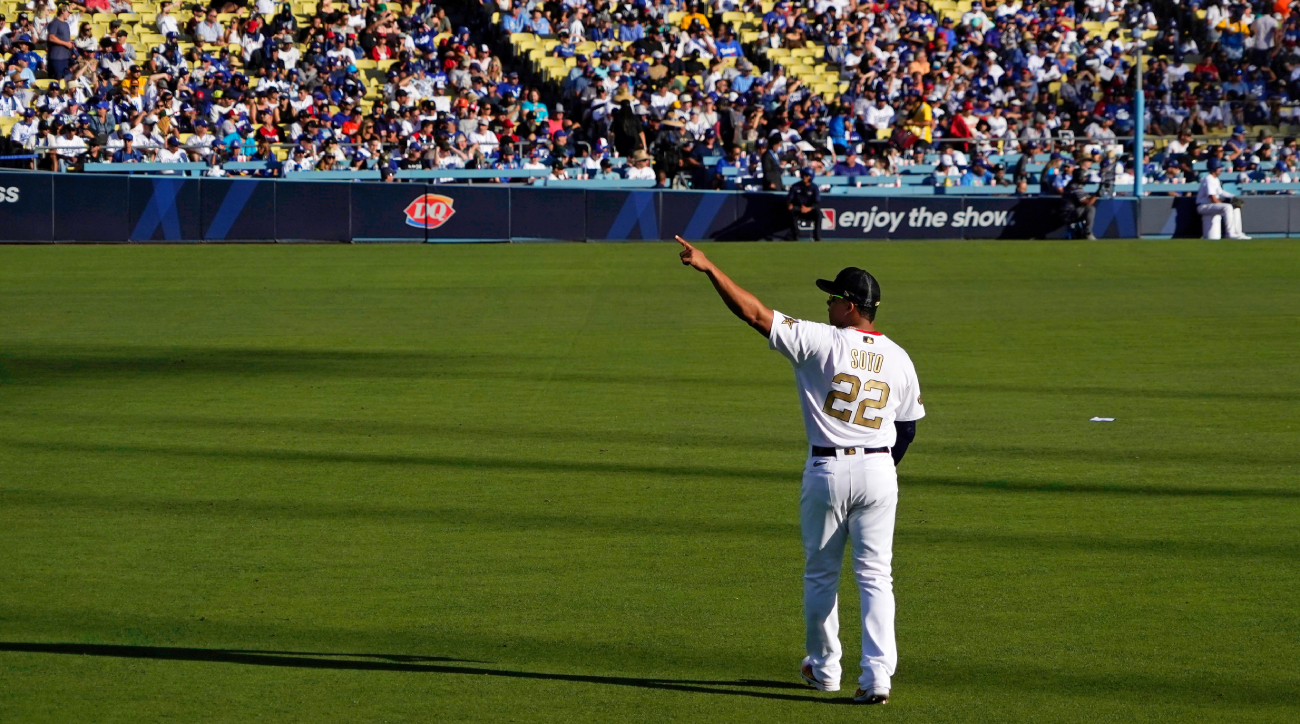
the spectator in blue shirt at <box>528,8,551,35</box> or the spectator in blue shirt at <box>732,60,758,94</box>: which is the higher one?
the spectator in blue shirt at <box>528,8,551,35</box>

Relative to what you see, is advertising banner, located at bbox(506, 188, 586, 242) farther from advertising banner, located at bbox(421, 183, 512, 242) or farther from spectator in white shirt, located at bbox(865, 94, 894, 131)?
spectator in white shirt, located at bbox(865, 94, 894, 131)

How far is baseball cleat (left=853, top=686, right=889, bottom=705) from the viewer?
5.93 m

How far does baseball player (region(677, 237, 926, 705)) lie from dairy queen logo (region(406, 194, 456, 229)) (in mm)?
23382

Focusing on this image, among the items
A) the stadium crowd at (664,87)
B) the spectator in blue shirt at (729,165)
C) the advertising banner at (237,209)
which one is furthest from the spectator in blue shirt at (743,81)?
the advertising banner at (237,209)

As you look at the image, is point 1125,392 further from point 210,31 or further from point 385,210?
point 210,31

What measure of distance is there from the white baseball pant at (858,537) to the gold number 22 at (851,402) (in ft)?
0.42

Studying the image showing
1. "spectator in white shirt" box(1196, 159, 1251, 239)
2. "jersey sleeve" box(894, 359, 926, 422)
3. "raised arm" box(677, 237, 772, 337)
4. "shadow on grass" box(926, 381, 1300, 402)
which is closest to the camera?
"raised arm" box(677, 237, 772, 337)

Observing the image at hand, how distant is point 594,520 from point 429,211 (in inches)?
807

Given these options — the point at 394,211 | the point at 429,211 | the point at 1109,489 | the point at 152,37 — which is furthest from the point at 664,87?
the point at 1109,489

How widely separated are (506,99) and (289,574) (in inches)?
1087

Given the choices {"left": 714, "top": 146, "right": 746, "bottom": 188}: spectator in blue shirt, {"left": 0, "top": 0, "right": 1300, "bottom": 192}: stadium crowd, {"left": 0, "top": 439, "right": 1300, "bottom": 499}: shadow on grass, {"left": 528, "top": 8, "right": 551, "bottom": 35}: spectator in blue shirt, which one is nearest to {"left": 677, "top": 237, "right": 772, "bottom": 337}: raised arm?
{"left": 0, "top": 439, "right": 1300, "bottom": 499}: shadow on grass

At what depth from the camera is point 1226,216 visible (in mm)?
32875

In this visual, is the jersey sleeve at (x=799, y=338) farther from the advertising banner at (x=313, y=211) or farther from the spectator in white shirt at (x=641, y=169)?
the spectator in white shirt at (x=641, y=169)

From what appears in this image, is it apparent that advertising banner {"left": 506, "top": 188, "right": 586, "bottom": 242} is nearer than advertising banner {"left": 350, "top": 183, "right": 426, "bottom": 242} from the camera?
No
